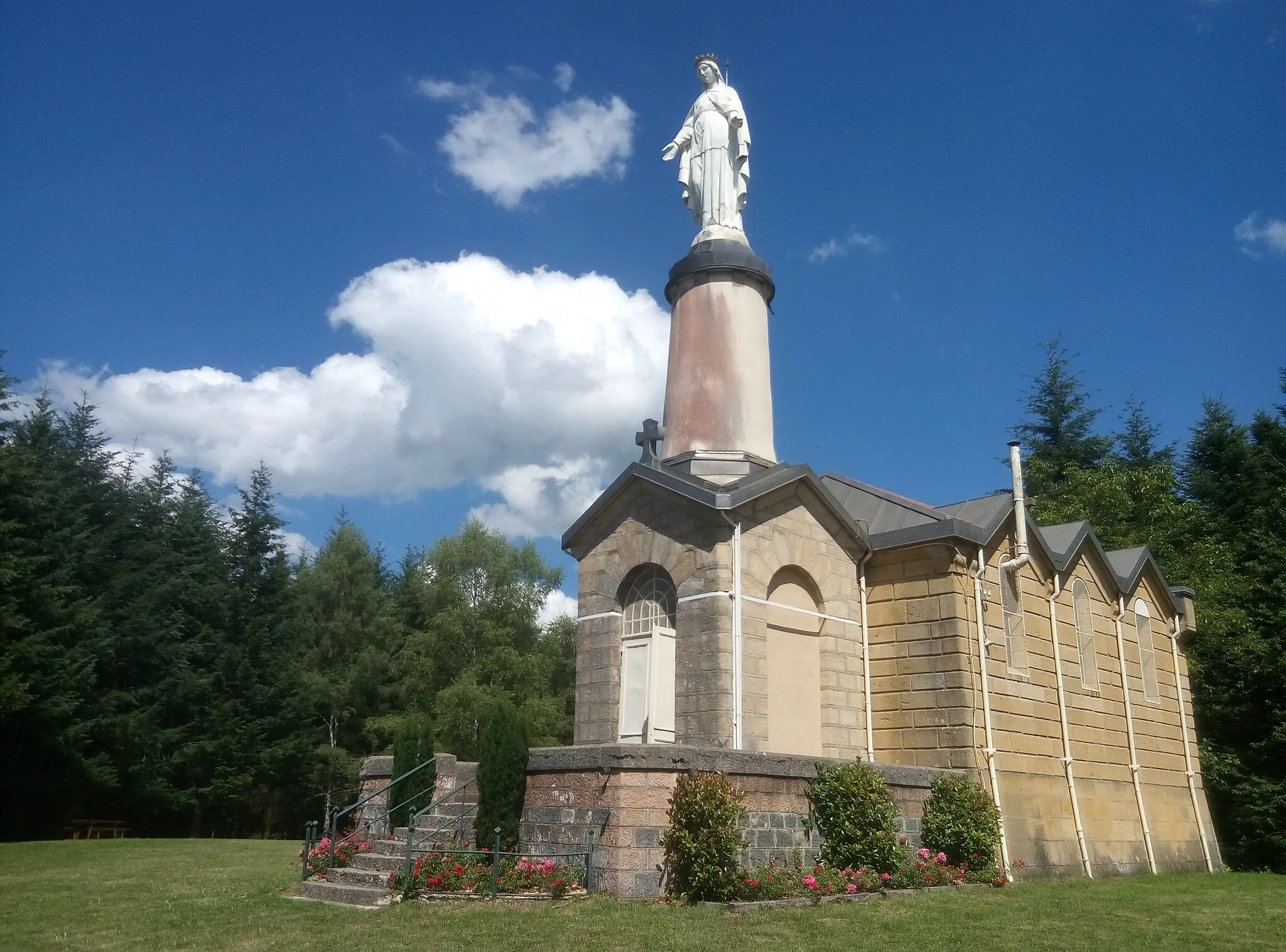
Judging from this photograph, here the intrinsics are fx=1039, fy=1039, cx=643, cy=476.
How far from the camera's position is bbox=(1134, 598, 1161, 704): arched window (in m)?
21.2

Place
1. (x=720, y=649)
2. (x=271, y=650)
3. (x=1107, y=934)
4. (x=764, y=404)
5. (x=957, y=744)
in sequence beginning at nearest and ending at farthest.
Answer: (x=1107, y=934) < (x=720, y=649) < (x=957, y=744) < (x=764, y=404) < (x=271, y=650)

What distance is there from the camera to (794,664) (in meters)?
15.3

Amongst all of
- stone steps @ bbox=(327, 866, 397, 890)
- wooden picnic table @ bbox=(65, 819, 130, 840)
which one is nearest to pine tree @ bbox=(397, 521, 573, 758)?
wooden picnic table @ bbox=(65, 819, 130, 840)

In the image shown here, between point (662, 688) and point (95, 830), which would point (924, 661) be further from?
point (95, 830)

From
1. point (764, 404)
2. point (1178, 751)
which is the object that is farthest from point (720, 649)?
point (1178, 751)

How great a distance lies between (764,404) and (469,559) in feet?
81.7

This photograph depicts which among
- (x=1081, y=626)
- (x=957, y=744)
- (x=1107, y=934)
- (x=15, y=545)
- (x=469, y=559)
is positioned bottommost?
(x=1107, y=934)

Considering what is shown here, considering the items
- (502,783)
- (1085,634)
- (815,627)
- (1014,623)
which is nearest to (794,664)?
(815,627)

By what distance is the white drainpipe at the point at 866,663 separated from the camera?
A: 15898mm

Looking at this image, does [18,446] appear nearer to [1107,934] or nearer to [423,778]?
[423,778]

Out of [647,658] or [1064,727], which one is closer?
[647,658]

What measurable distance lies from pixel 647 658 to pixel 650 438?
4008 millimetres

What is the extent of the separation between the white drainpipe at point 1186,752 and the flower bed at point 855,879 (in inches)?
382

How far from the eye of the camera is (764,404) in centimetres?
1742
